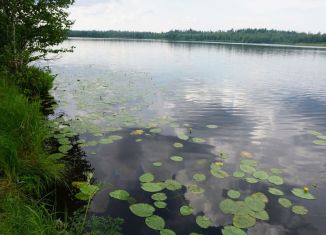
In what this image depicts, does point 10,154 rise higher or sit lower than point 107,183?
higher

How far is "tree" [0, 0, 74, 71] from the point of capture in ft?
36.3

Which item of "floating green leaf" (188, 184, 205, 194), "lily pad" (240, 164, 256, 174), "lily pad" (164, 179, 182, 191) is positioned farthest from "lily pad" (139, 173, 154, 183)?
"lily pad" (240, 164, 256, 174)

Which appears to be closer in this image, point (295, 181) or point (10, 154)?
point (10, 154)

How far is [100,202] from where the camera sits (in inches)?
252

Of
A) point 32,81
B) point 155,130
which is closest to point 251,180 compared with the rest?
point 155,130

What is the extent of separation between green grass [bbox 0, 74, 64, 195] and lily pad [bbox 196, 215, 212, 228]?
11.2 feet

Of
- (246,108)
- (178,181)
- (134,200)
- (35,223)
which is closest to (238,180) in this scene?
(178,181)

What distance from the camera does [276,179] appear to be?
7559 millimetres

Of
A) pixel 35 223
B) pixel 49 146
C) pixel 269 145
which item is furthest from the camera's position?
pixel 269 145

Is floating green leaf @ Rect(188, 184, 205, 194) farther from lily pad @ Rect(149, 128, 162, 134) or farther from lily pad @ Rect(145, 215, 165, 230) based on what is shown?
lily pad @ Rect(149, 128, 162, 134)

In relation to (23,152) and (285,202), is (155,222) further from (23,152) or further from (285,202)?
(23,152)

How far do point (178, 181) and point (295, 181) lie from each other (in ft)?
10.7

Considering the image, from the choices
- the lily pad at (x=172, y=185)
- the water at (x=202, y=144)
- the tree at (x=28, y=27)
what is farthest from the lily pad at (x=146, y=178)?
the tree at (x=28, y=27)

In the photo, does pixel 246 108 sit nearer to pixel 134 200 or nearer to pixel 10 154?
pixel 134 200
